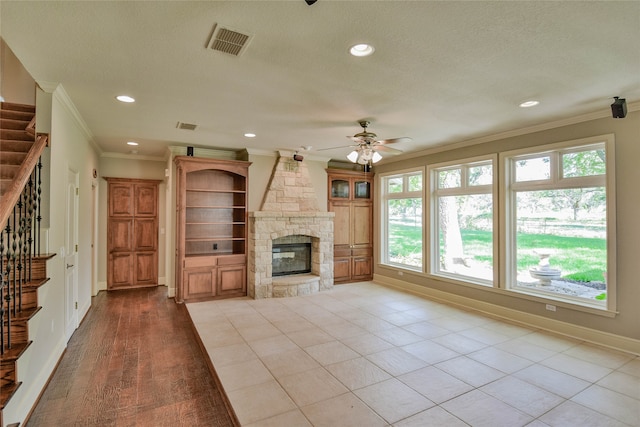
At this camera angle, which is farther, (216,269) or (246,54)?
(216,269)

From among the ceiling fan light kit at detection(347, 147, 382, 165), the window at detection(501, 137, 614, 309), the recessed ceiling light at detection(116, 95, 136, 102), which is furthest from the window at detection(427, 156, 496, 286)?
the recessed ceiling light at detection(116, 95, 136, 102)

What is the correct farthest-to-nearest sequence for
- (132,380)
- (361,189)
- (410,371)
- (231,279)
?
1. (361,189)
2. (231,279)
3. (410,371)
4. (132,380)

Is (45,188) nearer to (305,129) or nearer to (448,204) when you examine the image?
(305,129)

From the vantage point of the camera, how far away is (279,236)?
20.9ft

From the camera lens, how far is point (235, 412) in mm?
2518

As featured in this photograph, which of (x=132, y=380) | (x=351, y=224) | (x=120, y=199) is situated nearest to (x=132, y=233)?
(x=120, y=199)

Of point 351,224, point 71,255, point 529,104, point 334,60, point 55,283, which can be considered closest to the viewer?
point 334,60

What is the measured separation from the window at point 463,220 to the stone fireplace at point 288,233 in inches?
85.8

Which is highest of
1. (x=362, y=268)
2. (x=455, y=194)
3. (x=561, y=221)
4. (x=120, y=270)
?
(x=455, y=194)

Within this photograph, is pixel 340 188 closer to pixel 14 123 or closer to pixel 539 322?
pixel 539 322

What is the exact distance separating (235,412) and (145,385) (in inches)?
42.1

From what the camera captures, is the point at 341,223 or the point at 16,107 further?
the point at 341,223

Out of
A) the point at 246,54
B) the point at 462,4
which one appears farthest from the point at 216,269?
the point at 462,4

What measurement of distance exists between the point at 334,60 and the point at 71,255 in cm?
403
